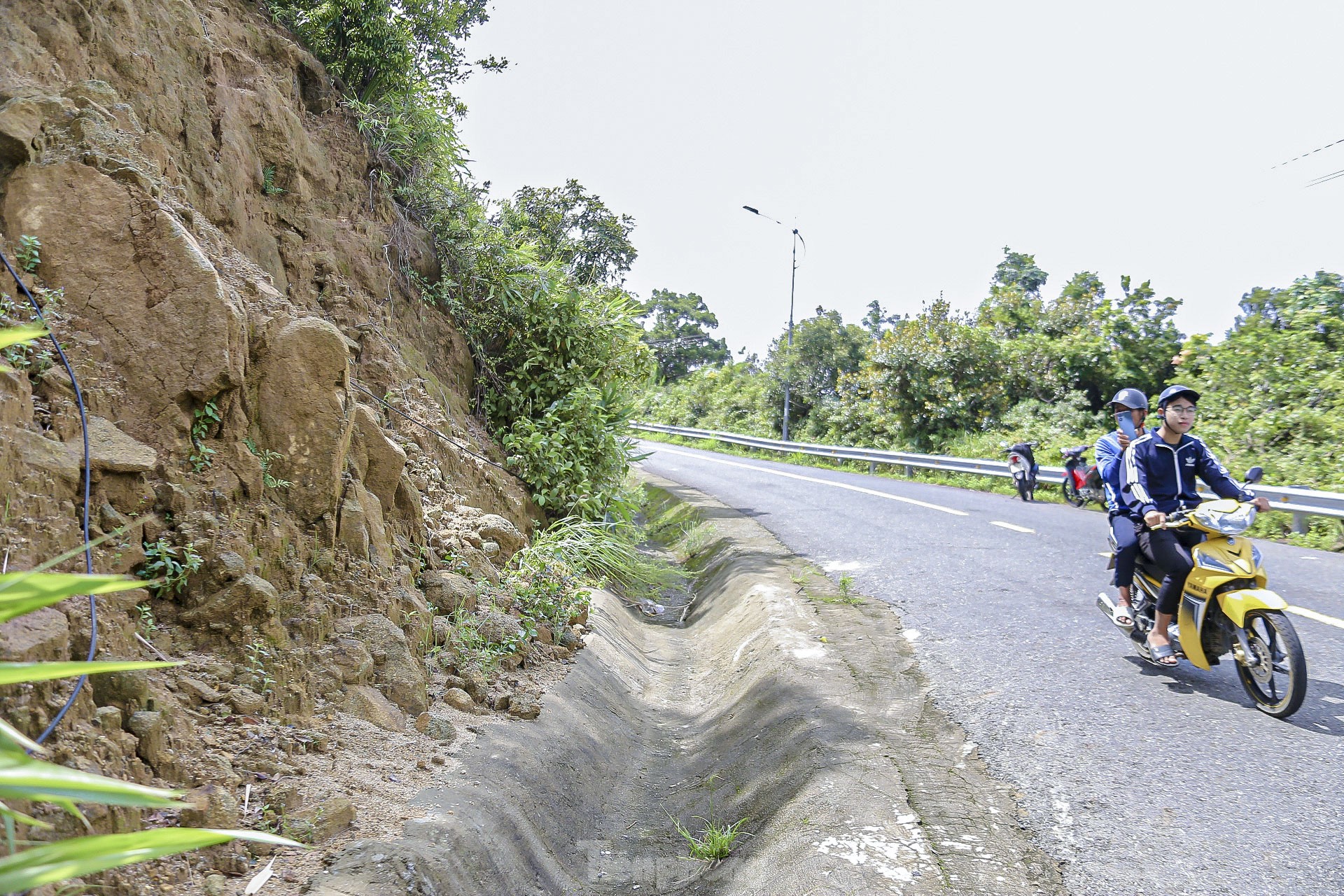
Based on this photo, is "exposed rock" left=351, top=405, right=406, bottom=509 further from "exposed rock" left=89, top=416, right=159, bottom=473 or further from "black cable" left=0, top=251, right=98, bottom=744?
"black cable" left=0, top=251, right=98, bottom=744

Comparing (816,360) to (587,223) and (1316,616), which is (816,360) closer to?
(587,223)

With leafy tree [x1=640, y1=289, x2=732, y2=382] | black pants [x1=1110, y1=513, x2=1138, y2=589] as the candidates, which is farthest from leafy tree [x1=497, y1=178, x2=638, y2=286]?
leafy tree [x1=640, y1=289, x2=732, y2=382]

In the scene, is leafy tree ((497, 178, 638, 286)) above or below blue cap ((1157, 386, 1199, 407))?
above

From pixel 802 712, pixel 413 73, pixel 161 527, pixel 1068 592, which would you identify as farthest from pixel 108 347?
pixel 1068 592

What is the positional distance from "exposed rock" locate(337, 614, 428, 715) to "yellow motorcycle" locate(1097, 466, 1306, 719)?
171 inches

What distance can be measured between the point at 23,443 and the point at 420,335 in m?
4.76

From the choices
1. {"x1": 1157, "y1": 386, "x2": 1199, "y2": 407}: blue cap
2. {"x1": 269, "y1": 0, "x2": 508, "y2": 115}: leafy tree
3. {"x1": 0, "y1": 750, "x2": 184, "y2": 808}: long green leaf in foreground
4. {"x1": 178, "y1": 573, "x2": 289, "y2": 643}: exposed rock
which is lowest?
{"x1": 178, "y1": 573, "x2": 289, "y2": 643}: exposed rock

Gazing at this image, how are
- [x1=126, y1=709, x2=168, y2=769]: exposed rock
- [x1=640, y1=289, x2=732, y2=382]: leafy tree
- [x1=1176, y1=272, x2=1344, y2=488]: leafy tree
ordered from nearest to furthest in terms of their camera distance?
[x1=126, y1=709, x2=168, y2=769]: exposed rock → [x1=1176, y1=272, x2=1344, y2=488]: leafy tree → [x1=640, y1=289, x2=732, y2=382]: leafy tree

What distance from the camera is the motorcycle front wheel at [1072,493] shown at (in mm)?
14000

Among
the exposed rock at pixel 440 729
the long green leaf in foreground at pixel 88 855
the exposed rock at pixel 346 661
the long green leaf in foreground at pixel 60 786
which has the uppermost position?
the long green leaf in foreground at pixel 60 786

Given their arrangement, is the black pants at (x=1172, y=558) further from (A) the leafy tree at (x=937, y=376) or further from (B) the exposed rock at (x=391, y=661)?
(A) the leafy tree at (x=937, y=376)

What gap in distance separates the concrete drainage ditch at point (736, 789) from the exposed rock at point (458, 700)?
212 millimetres

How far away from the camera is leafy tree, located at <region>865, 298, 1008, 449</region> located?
921 inches

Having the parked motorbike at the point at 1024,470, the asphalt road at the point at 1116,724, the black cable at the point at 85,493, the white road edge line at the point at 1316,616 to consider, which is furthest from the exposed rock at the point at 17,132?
the parked motorbike at the point at 1024,470
